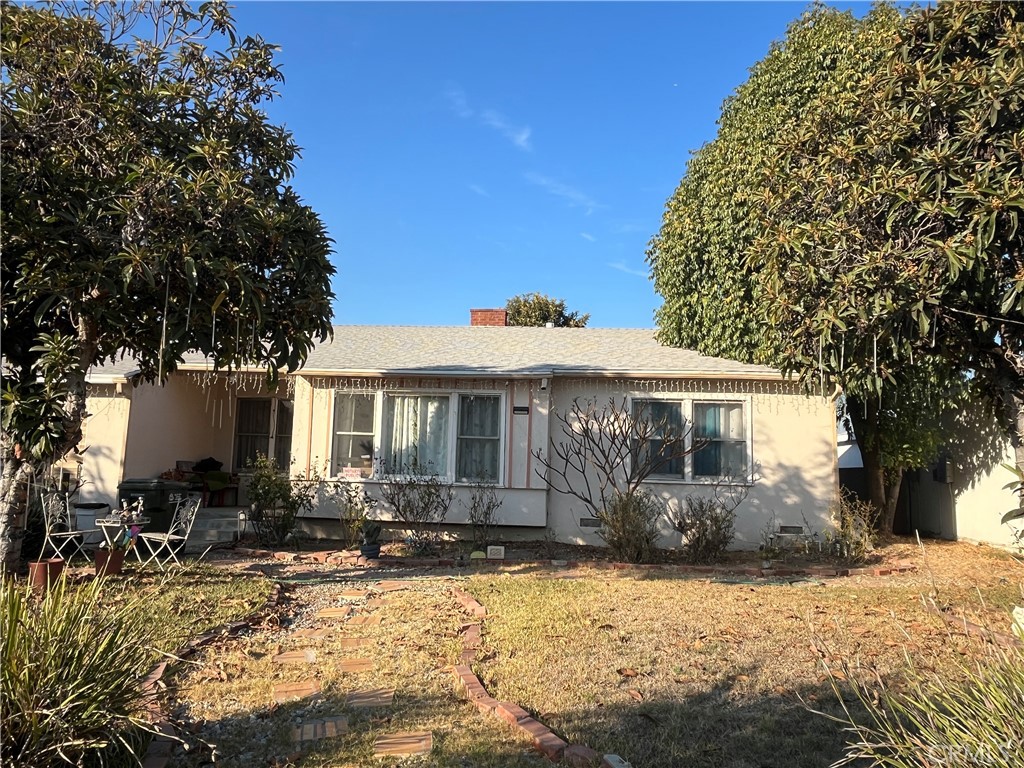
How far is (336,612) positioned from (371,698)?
254cm

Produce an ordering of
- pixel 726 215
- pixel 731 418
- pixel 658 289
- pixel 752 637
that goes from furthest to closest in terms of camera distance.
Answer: pixel 658 289
pixel 726 215
pixel 731 418
pixel 752 637

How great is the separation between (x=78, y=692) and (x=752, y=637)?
5.12 metres

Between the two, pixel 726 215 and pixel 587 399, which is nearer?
pixel 587 399

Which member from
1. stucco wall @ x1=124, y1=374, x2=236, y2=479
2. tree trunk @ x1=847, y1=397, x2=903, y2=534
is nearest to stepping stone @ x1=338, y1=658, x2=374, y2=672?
stucco wall @ x1=124, y1=374, x2=236, y2=479

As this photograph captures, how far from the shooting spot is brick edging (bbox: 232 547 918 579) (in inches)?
378

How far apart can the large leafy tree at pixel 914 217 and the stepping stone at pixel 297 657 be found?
5559mm

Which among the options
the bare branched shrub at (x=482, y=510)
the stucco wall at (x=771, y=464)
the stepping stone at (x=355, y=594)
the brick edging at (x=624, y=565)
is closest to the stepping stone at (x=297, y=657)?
the stepping stone at (x=355, y=594)

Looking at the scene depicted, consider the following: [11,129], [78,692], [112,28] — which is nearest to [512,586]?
[78,692]

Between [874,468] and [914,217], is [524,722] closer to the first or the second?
[914,217]

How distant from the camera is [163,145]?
23.8 ft

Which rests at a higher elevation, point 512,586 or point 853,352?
point 853,352

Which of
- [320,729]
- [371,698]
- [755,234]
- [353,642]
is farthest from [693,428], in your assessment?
[320,729]

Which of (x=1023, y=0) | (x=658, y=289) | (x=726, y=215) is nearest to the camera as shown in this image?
(x=1023, y=0)

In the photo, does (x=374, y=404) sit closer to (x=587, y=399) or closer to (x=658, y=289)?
(x=587, y=399)
